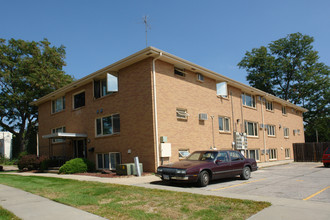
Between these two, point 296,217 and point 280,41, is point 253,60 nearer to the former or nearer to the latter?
point 280,41

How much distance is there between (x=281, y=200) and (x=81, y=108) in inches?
620

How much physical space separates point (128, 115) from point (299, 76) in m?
36.2

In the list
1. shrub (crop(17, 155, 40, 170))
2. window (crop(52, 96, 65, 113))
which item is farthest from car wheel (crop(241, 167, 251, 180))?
window (crop(52, 96, 65, 113))

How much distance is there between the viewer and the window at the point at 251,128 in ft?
74.9

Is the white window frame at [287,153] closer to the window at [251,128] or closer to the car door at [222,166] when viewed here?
the window at [251,128]

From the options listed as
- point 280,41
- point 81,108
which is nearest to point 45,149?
point 81,108

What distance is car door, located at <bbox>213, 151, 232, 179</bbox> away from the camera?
10.9 meters

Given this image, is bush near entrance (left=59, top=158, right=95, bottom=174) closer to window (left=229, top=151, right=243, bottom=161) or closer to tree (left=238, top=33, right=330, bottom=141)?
window (left=229, top=151, right=243, bottom=161)

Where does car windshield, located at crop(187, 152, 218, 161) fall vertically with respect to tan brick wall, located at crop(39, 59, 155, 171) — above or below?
below

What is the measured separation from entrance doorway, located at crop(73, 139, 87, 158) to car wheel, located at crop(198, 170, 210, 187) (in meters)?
11.4

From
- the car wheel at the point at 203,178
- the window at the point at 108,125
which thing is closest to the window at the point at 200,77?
the window at the point at 108,125

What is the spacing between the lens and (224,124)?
795 inches

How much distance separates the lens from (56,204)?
23.5ft

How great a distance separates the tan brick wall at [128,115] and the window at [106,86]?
0.30 meters
